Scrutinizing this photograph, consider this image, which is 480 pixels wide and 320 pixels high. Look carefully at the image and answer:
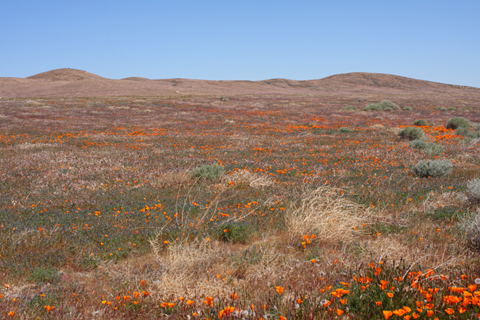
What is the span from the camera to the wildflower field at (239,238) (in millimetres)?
2979

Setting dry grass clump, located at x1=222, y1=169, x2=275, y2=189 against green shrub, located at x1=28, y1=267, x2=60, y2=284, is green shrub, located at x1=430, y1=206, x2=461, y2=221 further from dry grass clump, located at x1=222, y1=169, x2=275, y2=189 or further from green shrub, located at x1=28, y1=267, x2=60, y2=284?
green shrub, located at x1=28, y1=267, x2=60, y2=284

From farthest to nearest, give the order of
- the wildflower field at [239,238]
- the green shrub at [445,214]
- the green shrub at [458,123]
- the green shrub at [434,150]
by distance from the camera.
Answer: the green shrub at [458,123], the green shrub at [434,150], the green shrub at [445,214], the wildflower field at [239,238]

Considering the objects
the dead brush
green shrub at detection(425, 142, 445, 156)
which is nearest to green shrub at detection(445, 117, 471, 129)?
green shrub at detection(425, 142, 445, 156)

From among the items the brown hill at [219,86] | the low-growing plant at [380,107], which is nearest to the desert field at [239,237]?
the low-growing plant at [380,107]

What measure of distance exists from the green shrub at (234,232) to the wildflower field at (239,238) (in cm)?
3

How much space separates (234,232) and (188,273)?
148 centimetres

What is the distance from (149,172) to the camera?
1005 centimetres

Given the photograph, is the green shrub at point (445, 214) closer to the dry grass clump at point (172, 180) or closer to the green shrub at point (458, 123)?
the dry grass clump at point (172, 180)

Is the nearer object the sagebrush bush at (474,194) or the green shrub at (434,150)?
the sagebrush bush at (474,194)

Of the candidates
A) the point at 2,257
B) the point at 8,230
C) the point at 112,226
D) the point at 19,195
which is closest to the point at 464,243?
the point at 112,226

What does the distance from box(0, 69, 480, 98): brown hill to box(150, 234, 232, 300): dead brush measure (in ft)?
243

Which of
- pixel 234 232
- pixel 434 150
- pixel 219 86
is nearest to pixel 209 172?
pixel 234 232

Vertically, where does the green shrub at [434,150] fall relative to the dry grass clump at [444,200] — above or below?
above

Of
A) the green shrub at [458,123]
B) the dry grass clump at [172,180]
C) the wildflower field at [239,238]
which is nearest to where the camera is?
the wildflower field at [239,238]
